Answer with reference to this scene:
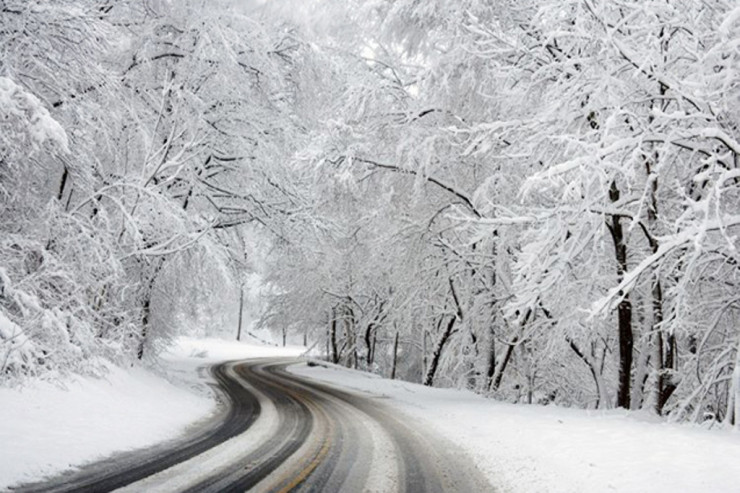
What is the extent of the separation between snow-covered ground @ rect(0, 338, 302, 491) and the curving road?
0.39 metres

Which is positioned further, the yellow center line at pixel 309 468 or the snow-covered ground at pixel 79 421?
the yellow center line at pixel 309 468

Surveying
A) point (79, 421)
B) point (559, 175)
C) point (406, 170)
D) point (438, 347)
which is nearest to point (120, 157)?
point (79, 421)

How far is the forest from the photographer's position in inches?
301

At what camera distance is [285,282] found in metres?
34.8

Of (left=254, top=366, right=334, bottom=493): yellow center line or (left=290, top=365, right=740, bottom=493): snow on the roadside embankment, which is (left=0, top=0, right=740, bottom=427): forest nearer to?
(left=290, top=365, right=740, bottom=493): snow on the roadside embankment

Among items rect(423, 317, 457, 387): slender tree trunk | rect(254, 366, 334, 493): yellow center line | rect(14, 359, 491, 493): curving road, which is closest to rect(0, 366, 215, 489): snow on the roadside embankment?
rect(14, 359, 491, 493): curving road

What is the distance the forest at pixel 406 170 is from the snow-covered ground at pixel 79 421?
0.49m

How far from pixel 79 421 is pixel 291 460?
3.46 meters

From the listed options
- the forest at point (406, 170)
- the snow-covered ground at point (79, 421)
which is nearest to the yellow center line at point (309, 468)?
the snow-covered ground at point (79, 421)

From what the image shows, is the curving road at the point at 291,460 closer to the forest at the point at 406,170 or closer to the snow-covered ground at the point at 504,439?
the snow-covered ground at the point at 504,439

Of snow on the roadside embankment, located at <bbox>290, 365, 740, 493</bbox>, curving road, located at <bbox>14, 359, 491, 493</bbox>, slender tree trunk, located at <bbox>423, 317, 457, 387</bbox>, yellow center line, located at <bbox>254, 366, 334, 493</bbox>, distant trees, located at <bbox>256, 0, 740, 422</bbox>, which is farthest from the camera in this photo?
slender tree trunk, located at <bbox>423, 317, 457, 387</bbox>

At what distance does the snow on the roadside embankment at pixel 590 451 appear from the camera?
6.89 m

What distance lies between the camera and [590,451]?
336 inches

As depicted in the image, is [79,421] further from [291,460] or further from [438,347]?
[438,347]
